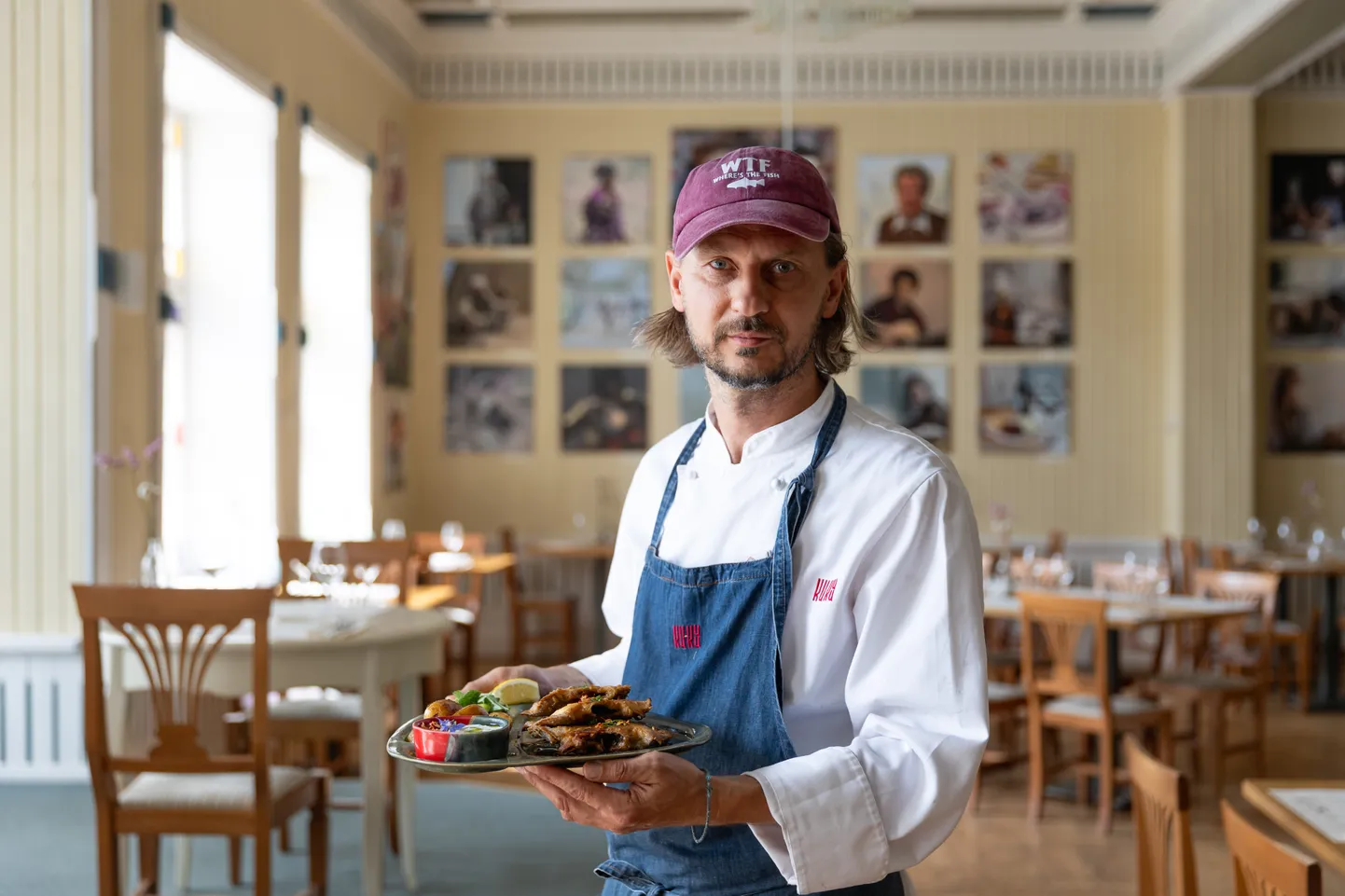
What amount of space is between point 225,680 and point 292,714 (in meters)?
0.90

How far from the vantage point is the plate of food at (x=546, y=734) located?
1.47 metres

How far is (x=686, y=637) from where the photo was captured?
1791mm

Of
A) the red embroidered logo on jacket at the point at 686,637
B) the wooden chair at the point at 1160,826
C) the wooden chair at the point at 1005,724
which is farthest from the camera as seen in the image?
the wooden chair at the point at 1005,724

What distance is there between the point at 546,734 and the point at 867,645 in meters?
0.42

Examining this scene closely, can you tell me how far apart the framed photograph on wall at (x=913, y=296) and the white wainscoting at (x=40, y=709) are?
686 centimetres

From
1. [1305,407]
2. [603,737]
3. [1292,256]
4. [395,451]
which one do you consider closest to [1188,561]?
[1305,407]

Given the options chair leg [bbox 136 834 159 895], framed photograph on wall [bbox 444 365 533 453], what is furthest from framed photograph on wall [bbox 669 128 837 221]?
chair leg [bbox 136 834 159 895]

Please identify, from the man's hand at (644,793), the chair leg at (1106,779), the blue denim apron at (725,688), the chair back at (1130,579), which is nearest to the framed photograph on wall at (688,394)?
the chair back at (1130,579)

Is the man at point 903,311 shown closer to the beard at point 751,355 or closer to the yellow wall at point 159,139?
the yellow wall at point 159,139

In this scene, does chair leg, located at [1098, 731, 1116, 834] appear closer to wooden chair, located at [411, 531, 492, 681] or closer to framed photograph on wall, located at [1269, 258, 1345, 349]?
wooden chair, located at [411, 531, 492, 681]

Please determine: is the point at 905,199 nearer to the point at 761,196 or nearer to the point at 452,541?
the point at 452,541

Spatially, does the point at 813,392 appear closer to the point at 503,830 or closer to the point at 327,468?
the point at 503,830

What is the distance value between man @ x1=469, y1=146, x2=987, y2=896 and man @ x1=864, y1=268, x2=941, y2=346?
846cm

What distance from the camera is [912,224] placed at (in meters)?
10.2
